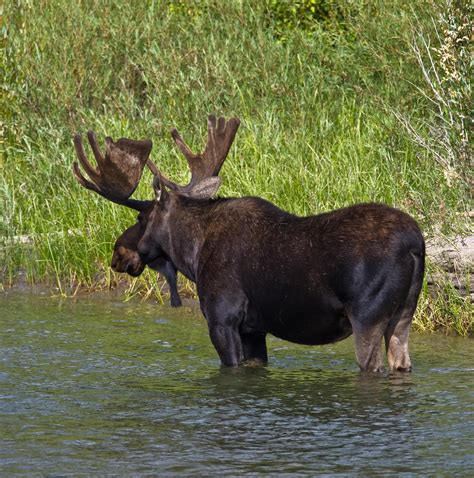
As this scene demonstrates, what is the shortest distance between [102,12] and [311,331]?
9647 mm

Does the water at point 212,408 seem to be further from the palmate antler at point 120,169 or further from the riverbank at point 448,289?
the palmate antler at point 120,169

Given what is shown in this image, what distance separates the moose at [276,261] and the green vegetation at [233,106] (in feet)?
7.57

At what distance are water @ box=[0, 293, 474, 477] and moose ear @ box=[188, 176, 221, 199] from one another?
46.9 inches

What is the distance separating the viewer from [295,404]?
7844 millimetres

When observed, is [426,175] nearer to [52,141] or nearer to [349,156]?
[349,156]

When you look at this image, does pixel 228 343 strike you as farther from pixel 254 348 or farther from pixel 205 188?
pixel 205 188

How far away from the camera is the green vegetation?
40.5 ft

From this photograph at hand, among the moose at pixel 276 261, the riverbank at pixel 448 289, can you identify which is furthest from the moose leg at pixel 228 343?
the riverbank at pixel 448 289

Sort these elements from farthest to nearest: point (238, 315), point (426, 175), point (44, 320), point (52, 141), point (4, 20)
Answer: point (4, 20) < point (52, 141) < point (426, 175) < point (44, 320) < point (238, 315)

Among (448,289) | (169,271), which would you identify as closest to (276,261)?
(169,271)

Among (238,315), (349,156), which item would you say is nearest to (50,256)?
(349,156)

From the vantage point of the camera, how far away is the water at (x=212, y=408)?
6449 mm

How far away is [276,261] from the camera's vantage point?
26.9 feet

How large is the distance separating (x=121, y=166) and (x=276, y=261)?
1.67 meters
